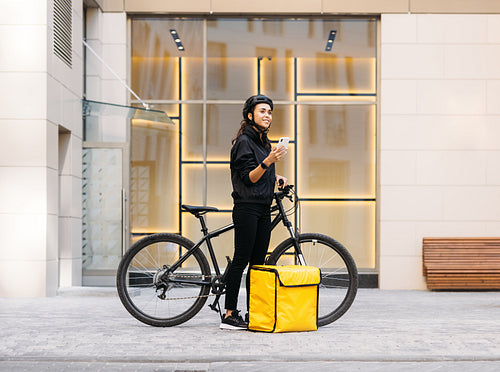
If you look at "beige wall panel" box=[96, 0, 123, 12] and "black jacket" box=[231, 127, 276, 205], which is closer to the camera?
"black jacket" box=[231, 127, 276, 205]

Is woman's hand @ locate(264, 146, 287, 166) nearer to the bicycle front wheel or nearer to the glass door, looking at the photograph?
the bicycle front wheel

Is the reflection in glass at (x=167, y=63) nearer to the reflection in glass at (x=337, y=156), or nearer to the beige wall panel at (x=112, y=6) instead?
the beige wall panel at (x=112, y=6)

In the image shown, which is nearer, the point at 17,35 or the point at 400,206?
the point at 17,35

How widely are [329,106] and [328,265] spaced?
555 centimetres

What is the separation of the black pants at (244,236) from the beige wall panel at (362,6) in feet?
19.9

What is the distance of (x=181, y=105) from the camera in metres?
11.3

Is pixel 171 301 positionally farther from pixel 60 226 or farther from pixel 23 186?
pixel 60 226

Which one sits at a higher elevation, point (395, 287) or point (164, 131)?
point (164, 131)

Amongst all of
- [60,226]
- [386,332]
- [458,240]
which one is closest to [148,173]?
[60,226]

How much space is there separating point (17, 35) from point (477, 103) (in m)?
6.65

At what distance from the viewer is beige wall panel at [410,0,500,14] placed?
11.2 m

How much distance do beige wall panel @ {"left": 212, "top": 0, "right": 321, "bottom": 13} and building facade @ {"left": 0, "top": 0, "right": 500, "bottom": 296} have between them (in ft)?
0.05

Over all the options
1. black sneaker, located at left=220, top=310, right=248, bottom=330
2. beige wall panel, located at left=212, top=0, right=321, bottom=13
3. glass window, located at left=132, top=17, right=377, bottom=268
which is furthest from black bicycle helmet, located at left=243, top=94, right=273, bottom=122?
beige wall panel, located at left=212, top=0, right=321, bottom=13

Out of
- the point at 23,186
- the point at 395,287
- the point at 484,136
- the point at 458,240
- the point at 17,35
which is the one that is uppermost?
the point at 17,35
